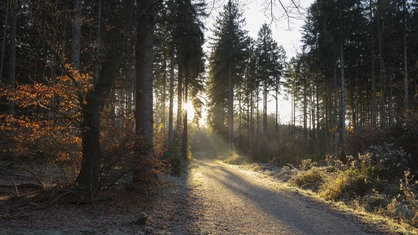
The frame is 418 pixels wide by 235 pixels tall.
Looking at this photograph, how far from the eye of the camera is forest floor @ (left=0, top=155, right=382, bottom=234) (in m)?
4.27

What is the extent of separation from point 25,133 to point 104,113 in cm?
150

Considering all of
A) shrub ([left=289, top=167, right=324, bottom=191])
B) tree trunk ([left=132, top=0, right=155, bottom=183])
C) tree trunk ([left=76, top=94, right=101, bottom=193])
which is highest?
tree trunk ([left=132, top=0, right=155, bottom=183])

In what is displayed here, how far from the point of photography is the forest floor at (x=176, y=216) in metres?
4.27

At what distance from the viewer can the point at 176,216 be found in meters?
5.63

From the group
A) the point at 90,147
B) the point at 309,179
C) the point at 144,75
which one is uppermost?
the point at 144,75

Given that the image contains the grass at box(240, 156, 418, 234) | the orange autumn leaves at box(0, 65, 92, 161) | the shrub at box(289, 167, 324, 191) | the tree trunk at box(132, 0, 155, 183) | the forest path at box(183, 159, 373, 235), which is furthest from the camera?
the shrub at box(289, 167, 324, 191)

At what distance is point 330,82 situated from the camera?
2842cm

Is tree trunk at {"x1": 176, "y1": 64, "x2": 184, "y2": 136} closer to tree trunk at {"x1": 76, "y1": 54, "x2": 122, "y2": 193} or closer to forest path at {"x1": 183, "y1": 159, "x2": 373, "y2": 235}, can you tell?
forest path at {"x1": 183, "y1": 159, "x2": 373, "y2": 235}

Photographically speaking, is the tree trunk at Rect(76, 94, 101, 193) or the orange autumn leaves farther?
the tree trunk at Rect(76, 94, 101, 193)

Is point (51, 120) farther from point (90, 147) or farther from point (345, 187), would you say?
point (345, 187)

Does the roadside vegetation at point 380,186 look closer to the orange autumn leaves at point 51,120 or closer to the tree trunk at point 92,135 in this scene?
the tree trunk at point 92,135

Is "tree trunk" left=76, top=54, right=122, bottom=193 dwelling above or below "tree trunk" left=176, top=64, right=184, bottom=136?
below

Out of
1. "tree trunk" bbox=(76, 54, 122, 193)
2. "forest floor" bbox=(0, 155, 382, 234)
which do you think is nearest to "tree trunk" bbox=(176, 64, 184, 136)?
"forest floor" bbox=(0, 155, 382, 234)

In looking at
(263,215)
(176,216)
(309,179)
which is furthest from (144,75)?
(309,179)
